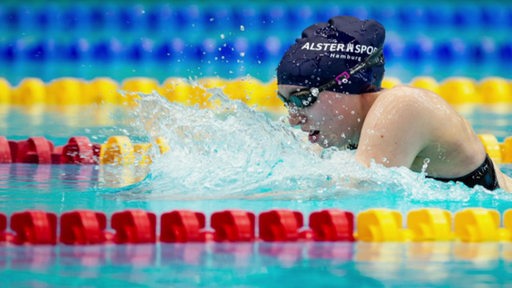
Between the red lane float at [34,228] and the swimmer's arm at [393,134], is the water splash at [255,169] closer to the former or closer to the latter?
the swimmer's arm at [393,134]

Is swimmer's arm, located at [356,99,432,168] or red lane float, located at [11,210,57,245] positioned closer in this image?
red lane float, located at [11,210,57,245]

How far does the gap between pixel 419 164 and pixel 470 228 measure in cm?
47

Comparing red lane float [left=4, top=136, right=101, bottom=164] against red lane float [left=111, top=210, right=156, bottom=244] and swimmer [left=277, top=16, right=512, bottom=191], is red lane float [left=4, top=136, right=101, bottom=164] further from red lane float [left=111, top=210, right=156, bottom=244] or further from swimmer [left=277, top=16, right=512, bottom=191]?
red lane float [left=111, top=210, right=156, bottom=244]

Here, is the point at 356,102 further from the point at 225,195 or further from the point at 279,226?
the point at 279,226

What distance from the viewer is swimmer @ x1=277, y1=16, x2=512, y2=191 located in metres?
3.45

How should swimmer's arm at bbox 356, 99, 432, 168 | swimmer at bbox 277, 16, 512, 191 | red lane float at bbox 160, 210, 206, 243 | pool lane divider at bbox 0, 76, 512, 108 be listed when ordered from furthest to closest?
pool lane divider at bbox 0, 76, 512, 108, swimmer at bbox 277, 16, 512, 191, swimmer's arm at bbox 356, 99, 432, 168, red lane float at bbox 160, 210, 206, 243

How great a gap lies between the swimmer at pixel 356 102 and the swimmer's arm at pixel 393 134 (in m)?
0.02

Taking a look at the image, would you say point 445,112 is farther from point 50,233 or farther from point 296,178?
point 50,233

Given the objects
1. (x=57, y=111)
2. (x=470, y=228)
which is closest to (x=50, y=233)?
(x=470, y=228)

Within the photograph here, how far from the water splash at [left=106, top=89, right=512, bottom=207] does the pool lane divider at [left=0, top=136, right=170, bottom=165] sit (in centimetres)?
56

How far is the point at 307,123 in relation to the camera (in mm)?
3580

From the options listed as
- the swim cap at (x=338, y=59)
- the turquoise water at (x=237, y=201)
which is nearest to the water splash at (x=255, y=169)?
Result: the turquoise water at (x=237, y=201)

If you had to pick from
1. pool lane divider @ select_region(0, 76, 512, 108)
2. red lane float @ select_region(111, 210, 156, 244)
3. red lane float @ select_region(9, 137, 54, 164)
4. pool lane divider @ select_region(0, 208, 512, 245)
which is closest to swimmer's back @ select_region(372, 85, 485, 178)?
pool lane divider @ select_region(0, 208, 512, 245)

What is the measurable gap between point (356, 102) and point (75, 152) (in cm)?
180
